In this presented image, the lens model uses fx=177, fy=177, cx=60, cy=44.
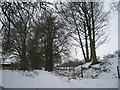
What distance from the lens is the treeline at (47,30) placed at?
3.08m

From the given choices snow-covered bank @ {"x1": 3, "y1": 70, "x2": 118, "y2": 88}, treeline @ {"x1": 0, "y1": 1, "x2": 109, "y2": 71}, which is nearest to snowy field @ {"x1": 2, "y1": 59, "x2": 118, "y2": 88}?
snow-covered bank @ {"x1": 3, "y1": 70, "x2": 118, "y2": 88}

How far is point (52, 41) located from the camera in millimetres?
4637

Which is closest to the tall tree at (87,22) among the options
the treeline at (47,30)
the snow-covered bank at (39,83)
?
the treeline at (47,30)

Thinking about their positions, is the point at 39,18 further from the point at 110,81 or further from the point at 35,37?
the point at 110,81

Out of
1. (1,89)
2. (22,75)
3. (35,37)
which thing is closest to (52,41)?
(35,37)

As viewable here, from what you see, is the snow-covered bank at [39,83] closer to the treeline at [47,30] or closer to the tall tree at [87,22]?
the treeline at [47,30]

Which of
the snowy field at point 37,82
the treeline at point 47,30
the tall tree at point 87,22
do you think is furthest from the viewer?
the tall tree at point 87,22

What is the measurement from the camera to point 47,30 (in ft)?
13.8

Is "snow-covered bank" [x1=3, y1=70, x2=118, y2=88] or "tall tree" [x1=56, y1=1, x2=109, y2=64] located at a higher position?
"tall tree" [x1=56, y1=1, x2=109, y2=64]

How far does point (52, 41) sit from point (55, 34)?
201 millimetres

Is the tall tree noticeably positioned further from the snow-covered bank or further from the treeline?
the snow-covered bank

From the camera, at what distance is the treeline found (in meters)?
3.08

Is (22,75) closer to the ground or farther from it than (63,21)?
closer to the ground

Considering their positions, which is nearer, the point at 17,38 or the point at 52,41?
the point at 17,38
